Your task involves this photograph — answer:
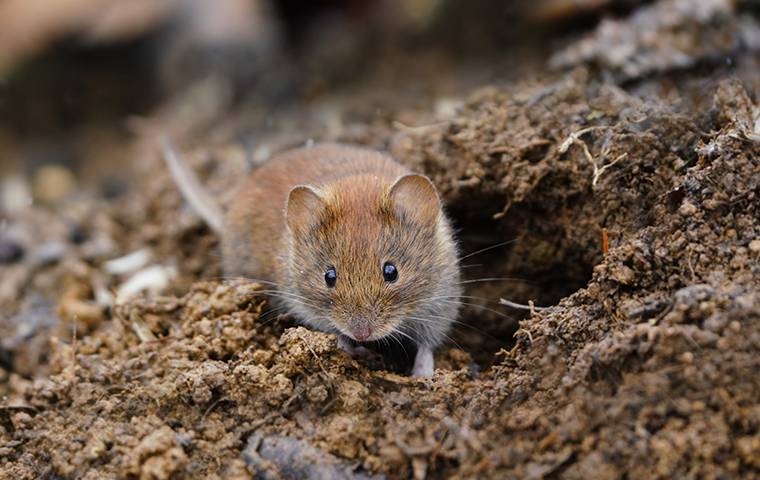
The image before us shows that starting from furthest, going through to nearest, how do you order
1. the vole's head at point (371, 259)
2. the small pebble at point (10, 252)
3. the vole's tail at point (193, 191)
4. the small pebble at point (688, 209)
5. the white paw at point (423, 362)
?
1. the small pebble at point (10, 252)
2. the vole's tail at point (193, 191)
3. the white paw at point (423, 362)
4. the vole's head at point (371, 259)
5. the small pebble at point (688, 209)

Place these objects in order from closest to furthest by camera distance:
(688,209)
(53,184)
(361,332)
A: (688,209) → (361,332) → (53,184)

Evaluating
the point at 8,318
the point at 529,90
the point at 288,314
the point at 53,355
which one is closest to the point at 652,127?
the point at 529,90

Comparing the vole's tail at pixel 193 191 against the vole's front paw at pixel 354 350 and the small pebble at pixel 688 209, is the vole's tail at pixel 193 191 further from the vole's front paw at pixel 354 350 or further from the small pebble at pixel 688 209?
the small pebble at pixel 688 209

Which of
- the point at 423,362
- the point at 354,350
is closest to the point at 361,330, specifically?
the point at 354,350

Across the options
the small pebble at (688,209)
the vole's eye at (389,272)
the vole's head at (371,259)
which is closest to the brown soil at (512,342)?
the small pebble at (688,209)

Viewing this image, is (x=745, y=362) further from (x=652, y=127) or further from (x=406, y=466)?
(x=652, y=127)

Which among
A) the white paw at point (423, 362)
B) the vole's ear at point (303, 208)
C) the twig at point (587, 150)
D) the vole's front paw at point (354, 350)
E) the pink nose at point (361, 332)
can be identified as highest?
the twig at point (587, 150)

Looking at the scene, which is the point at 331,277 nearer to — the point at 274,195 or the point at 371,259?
the point at 371,259
